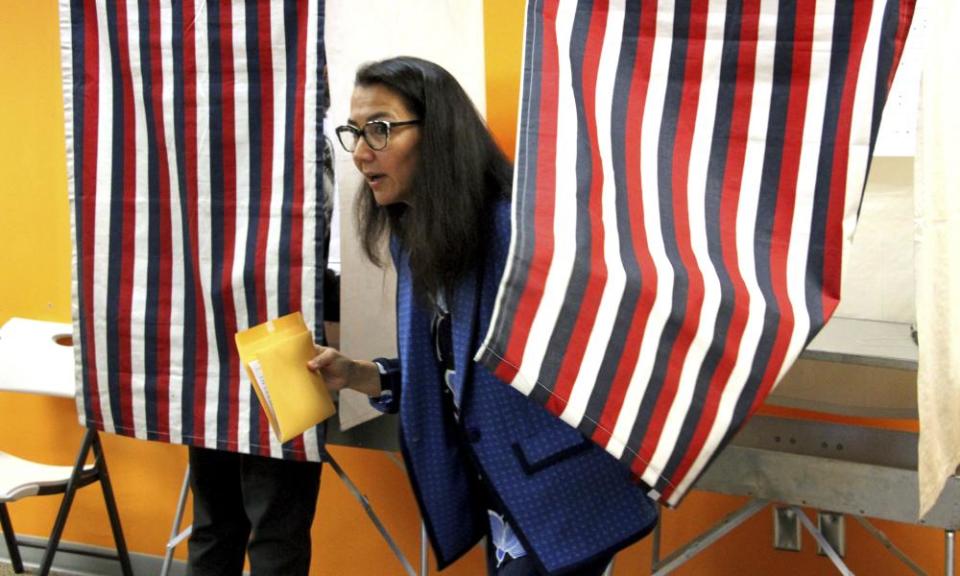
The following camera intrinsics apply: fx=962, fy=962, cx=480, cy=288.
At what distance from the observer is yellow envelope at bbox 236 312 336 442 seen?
171 centimetres

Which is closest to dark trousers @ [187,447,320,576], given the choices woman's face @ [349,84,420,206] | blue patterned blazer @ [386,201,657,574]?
blue patterned blazer @ [386,201,657,574]

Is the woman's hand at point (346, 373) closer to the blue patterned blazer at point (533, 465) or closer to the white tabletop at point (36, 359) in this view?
the blue patterned blazer at point (533, 465)

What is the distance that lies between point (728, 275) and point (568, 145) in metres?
0.28

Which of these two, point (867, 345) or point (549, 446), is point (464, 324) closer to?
point (549, 446)

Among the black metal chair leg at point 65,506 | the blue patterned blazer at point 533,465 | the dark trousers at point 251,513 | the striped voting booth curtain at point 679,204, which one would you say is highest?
the striped voting booth curtain at point 679,204

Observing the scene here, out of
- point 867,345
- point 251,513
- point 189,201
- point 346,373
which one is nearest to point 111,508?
point 251,513

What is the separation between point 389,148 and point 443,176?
0.13m

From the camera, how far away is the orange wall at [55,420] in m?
3.04

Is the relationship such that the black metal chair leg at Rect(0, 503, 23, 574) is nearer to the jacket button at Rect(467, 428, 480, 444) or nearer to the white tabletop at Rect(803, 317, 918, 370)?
the jacket button at Rect(467, 428, 480, 444)

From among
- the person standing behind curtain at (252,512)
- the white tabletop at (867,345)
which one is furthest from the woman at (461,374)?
the white tabletop at (867,345)

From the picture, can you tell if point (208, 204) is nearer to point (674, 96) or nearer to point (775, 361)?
point (674, 96)

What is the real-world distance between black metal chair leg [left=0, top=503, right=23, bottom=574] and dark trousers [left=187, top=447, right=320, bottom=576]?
1.21 meters

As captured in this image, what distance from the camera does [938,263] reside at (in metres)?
1.50

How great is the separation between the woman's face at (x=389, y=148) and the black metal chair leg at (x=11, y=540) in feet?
6.58
